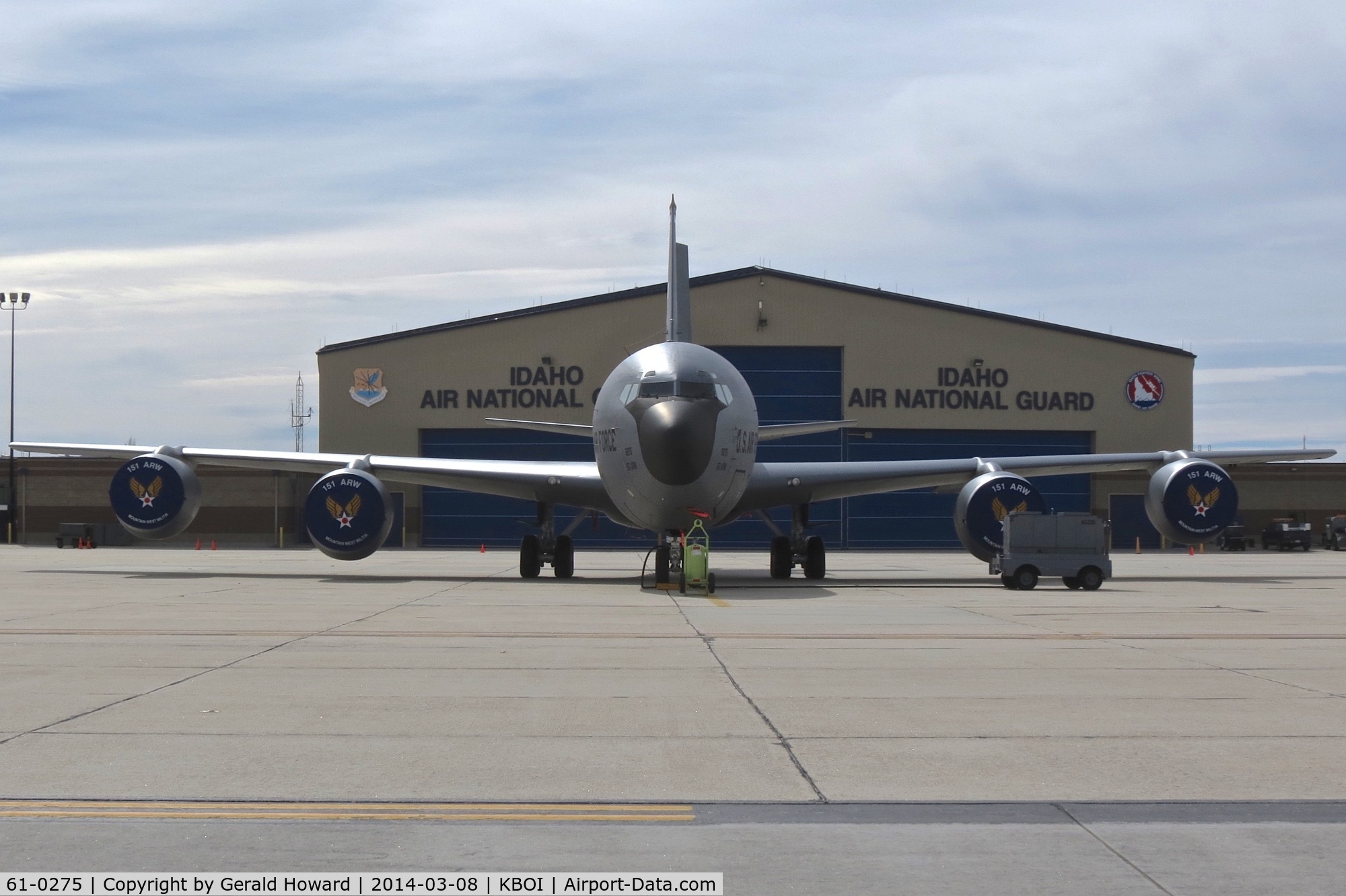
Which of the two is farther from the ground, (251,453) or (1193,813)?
(251,453)

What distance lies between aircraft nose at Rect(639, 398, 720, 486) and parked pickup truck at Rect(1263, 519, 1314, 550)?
1632 inches

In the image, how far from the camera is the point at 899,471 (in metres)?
28.2

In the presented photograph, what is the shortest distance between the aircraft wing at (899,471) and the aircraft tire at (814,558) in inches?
38.0

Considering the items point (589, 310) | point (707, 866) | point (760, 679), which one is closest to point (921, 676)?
point (760, 679)

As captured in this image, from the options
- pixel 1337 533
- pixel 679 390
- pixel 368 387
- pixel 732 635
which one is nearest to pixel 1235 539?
pixel 1337 533

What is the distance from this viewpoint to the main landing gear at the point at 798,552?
92.4 feet

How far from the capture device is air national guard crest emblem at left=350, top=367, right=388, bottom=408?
56219mm

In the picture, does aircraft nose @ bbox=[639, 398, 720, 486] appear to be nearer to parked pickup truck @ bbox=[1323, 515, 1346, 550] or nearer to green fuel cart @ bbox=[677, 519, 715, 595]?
green fuel cart @ bbox=[677, 519, 715, 595]

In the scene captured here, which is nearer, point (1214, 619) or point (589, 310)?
point (1214, 619)

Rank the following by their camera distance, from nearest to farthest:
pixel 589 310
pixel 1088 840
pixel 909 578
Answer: pixel 1088 840 < pixel 909 578 < pixel 589 310

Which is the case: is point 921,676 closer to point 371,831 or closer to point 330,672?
point 330,672

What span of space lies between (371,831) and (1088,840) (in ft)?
11.1

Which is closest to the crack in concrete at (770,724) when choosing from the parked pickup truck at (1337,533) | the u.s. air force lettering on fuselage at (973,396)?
the u.s. air force lettering on fuselage at (973,396)

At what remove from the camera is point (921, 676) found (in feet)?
38.0
